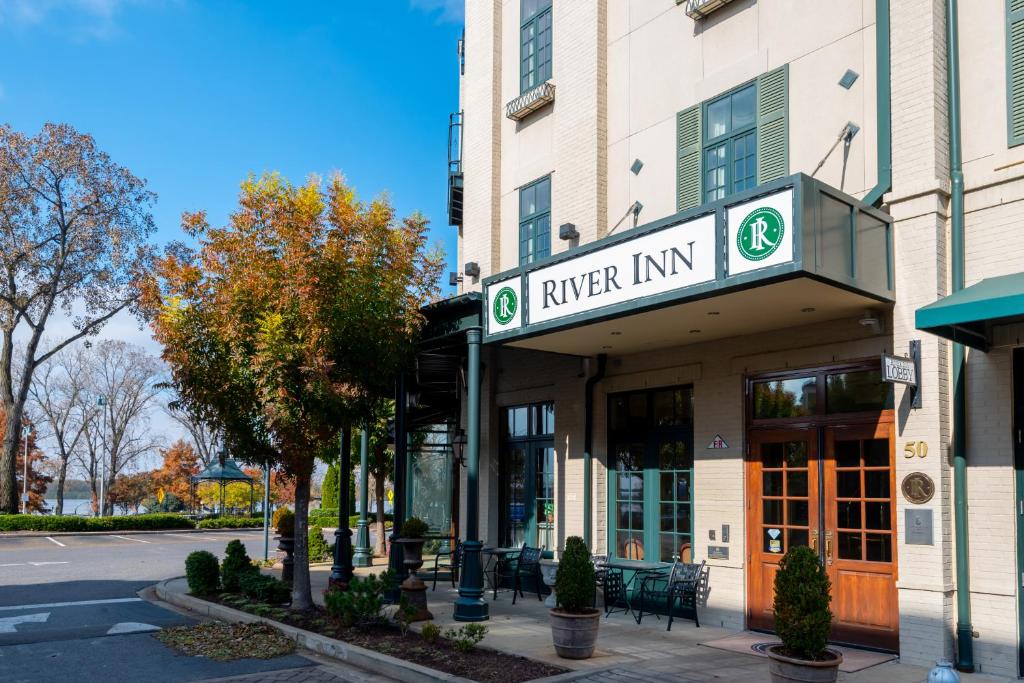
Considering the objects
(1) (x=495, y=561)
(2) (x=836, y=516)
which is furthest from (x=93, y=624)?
(2) (x=836, y=516)

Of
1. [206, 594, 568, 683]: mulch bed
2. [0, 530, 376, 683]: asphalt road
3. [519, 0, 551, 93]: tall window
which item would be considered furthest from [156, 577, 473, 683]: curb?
[519, 0, 551, 93]: tall window

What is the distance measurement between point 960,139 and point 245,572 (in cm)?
1162

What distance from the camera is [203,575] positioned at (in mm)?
14312

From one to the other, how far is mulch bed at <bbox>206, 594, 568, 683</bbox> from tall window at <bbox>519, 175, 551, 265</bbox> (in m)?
6.84

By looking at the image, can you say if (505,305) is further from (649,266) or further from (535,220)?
(535,220)

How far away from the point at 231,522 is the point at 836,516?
35994 mm

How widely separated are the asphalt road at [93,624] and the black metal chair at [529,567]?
4.76 metres

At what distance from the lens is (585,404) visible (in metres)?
14.1

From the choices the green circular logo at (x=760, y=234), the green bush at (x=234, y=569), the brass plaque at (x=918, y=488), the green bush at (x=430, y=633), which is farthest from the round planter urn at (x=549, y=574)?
the green circular logo at (x=760, y=234)

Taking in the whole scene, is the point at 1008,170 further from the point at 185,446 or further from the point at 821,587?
the point at 185,446

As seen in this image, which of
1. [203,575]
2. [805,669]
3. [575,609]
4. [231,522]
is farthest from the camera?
[231,522]

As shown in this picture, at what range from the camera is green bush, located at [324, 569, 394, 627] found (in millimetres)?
10789

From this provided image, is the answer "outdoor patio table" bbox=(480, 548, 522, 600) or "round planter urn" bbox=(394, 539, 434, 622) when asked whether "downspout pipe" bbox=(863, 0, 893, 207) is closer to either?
"round planter urn" bbox=(394, 539, 434, 622)

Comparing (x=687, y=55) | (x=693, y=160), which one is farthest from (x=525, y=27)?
(x=693, y=160)
